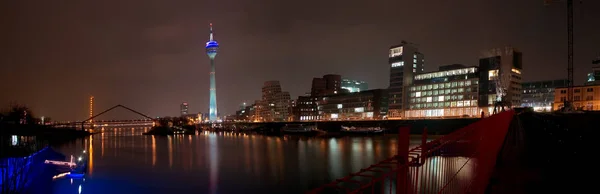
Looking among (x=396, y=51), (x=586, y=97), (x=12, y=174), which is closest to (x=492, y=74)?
(x=586, y=97)

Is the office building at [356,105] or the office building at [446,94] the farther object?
the office building at [356,105]

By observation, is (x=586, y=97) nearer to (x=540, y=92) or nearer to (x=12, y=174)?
(x=540, y=92)

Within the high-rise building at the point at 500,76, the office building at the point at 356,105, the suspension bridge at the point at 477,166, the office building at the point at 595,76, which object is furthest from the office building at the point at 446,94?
the suspension bridge at the point at 477,166

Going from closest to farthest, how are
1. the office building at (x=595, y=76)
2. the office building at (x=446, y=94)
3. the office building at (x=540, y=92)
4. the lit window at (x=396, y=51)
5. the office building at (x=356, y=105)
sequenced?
the office building at (x=595, y=76) → the office building at (x=446, y=94) → the office building at (x=356, y=105) → the lit window at (x=396, y=51) → the office building at (x=540, y=92)

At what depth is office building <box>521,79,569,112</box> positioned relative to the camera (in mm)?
178613

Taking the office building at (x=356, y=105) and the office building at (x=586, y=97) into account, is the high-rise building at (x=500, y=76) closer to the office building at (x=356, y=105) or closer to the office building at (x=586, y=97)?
the office building at (x=586, y=97)

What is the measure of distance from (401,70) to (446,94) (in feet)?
108

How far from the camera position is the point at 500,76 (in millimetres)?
136500

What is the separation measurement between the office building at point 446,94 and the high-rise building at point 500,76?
3318 mm

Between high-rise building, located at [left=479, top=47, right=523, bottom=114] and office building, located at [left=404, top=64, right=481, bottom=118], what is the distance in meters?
3.32

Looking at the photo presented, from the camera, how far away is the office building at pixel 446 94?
134500 mm

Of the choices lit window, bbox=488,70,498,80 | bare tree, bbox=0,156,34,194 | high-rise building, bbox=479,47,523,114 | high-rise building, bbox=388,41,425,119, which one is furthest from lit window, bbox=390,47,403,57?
bare tree, bbox=0,156,34,194

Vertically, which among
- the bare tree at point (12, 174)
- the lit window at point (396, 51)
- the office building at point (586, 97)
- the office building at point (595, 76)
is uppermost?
the lit window at point (396, 51)

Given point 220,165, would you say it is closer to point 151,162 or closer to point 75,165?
point 151,162
